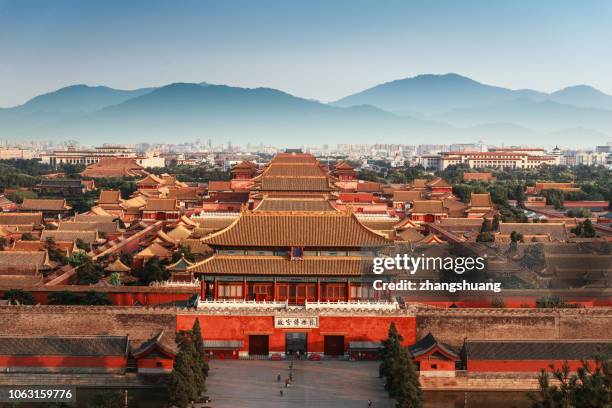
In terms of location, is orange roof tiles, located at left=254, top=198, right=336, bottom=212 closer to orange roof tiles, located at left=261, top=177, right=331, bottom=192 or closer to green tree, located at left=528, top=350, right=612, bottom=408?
orange roof tiles, located at left=261, top=177, right=331, bottom=192

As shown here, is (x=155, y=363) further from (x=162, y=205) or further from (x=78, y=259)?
(x=162, y=205)

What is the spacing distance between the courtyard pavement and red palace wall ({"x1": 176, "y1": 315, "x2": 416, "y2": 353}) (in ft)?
2.40

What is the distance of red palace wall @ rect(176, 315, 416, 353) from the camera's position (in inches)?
985

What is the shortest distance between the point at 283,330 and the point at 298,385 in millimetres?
2859

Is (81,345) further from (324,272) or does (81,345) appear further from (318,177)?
(318,177)

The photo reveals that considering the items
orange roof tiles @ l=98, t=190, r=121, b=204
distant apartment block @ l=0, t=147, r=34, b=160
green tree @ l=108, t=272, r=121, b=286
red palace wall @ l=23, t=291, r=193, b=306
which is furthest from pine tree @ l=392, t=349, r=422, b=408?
distant apartment block @ l=0, t=147, r=34, b=160

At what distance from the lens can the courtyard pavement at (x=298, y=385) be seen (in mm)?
21233

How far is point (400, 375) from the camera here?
66.5ft

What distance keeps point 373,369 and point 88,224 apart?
27.9 m

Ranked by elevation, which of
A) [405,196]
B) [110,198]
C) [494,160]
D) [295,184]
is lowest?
[110,198]

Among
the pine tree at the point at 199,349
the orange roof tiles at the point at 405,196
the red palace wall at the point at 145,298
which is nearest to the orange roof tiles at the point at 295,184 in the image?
the red palace wall at the point at 145,298

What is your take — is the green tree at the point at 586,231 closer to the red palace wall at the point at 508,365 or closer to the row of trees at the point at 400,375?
the red palace wall at the point at 508,365

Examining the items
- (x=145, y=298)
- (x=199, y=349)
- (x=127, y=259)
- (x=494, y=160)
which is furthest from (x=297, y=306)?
(x=494, y=160)

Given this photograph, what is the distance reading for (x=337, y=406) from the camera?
20984mm
